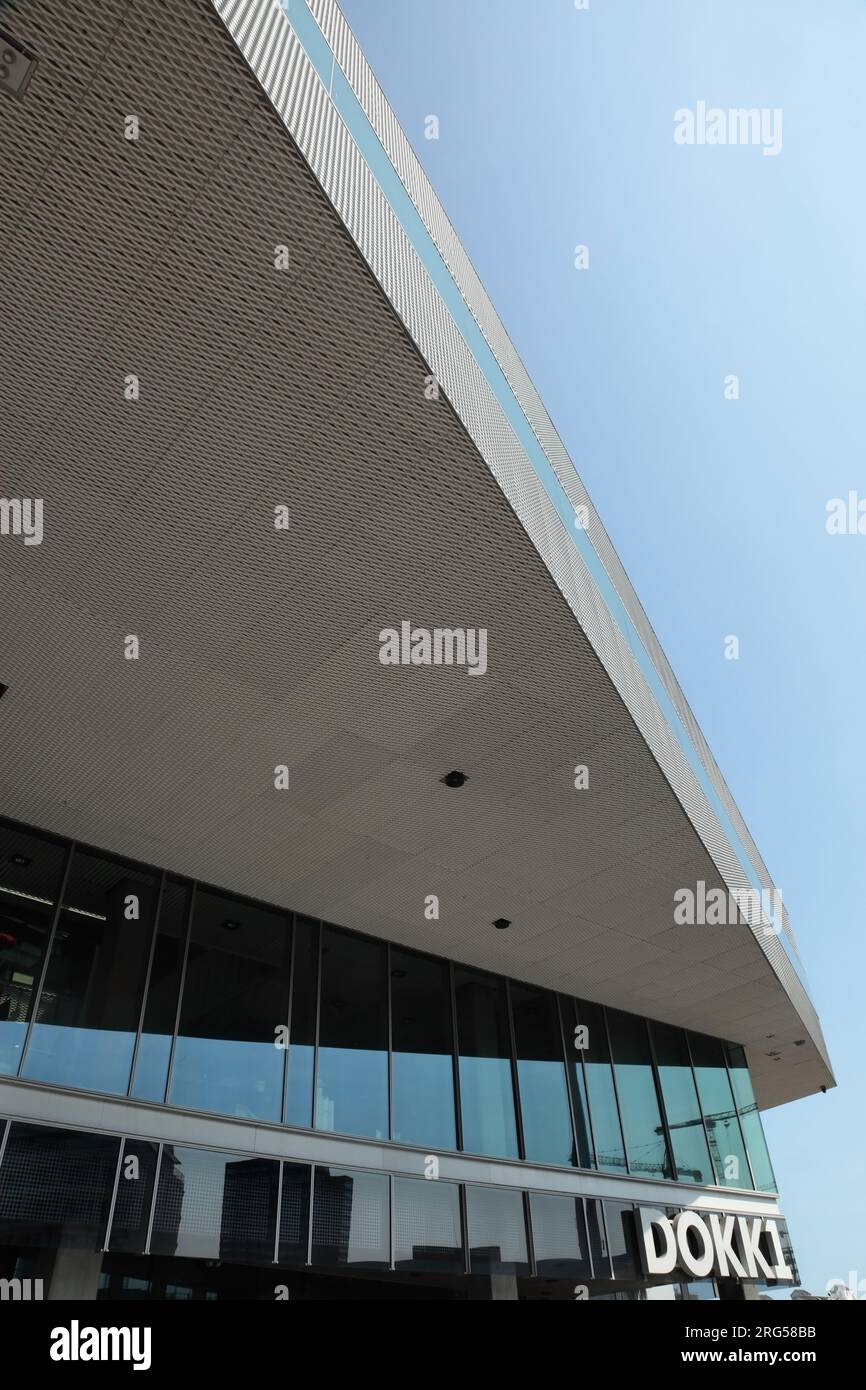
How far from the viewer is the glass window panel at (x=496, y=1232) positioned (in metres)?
9.60

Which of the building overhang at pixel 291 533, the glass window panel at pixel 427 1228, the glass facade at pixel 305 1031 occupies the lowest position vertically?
the glass window panel at pixel 427 1228

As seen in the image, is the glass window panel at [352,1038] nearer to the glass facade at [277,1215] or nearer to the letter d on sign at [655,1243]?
the glass facade at [277,1215]

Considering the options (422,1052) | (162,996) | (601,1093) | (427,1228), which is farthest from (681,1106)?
(162,996)

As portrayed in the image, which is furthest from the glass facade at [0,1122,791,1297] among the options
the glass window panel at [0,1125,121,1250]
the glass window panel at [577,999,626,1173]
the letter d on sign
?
the glass window panel at [577,999,626,1173]

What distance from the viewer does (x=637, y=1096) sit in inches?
505

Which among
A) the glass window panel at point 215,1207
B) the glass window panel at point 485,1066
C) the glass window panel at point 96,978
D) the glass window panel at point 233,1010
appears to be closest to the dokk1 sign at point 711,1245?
the glass window panel at point 485,1066

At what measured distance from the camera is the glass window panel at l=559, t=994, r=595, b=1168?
1147cm

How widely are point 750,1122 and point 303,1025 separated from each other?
8.95 metres

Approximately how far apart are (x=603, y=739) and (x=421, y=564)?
2.56 m

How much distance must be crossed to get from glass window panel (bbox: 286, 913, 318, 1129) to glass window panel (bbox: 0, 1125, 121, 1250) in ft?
6.61

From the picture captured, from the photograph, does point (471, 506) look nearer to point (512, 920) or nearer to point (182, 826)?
point (182, 826)

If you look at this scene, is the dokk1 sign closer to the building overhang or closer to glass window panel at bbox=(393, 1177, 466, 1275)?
glass window panel at bbox=(393, 1177, 466, 1275)

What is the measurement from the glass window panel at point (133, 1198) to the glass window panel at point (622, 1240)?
20.3 feet

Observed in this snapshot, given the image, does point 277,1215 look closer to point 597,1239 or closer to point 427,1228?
point 427,1228
